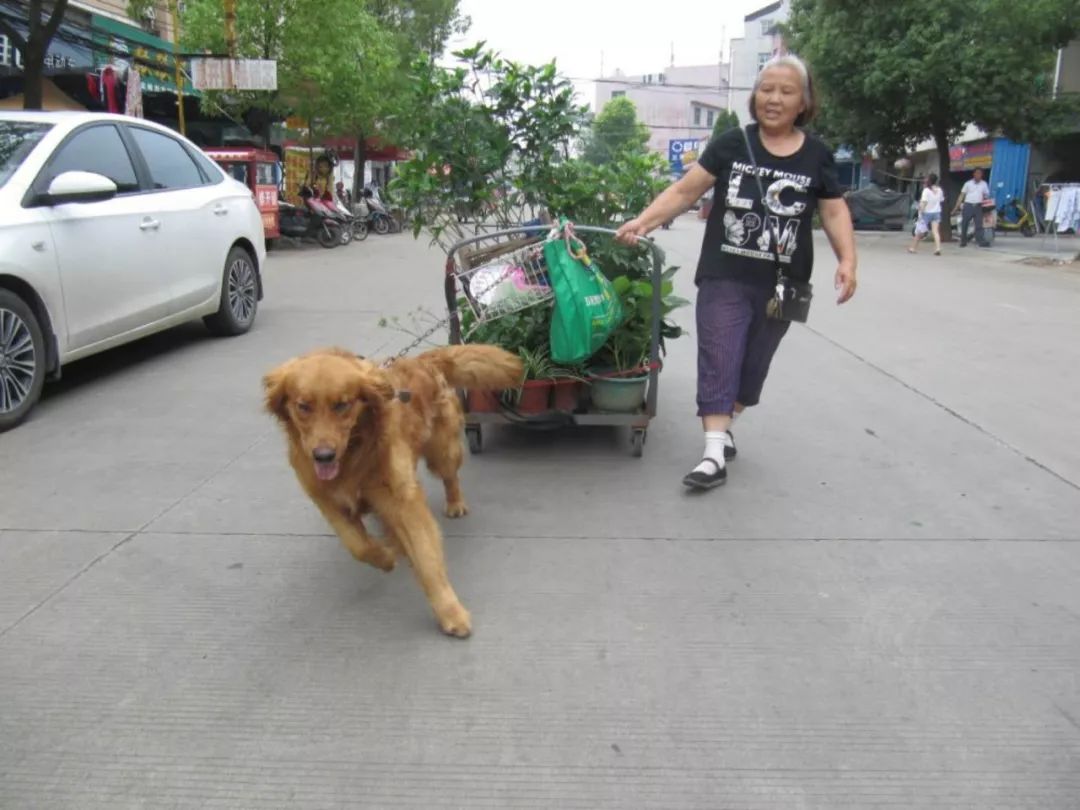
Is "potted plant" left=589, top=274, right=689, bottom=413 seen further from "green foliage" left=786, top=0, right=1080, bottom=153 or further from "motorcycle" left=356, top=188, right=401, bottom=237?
"motorcycle" left=356, top=188, right=401, bottom=237

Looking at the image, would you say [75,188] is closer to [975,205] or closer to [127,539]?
[127,539]

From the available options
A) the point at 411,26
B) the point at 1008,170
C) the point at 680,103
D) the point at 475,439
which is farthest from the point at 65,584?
the point at 680,103

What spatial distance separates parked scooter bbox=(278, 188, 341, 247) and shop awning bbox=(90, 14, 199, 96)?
13.9 feet

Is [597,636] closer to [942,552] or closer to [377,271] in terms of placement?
[942,552]

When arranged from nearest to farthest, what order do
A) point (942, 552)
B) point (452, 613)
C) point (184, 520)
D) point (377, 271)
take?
1. point (452, 613)
2. point (942, 552)
3. point (184, 520)
4. point (377, 271)

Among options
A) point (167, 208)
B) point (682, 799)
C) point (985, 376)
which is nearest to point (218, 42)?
point (167, 208)

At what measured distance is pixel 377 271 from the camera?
15281mm

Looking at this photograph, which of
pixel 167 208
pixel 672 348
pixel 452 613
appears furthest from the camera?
pixel 672 348

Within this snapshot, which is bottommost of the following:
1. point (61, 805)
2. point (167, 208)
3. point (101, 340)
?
point (61, 805)

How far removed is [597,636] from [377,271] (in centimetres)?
1293

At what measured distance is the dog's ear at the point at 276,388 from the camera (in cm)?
290

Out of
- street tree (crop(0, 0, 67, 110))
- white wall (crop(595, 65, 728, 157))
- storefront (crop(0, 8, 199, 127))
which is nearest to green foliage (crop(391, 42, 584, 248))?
street tree (crop(0, 0, 67, 110))

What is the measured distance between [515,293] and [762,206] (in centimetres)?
129

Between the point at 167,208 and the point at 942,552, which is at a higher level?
the point at 167,208
